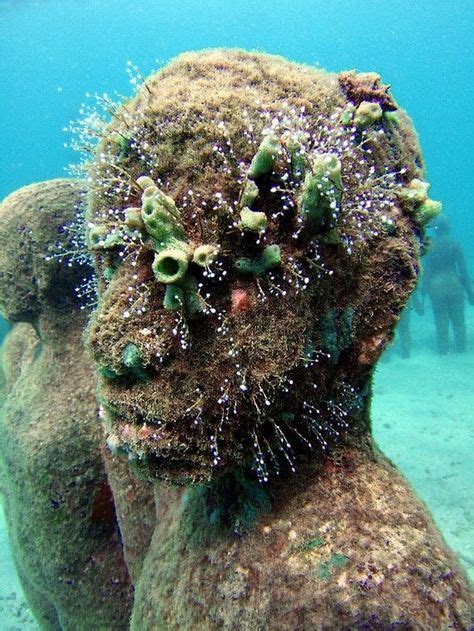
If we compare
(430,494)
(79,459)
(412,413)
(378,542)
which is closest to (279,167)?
(378,542)

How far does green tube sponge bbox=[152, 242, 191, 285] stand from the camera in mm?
2094

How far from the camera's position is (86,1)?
335ft

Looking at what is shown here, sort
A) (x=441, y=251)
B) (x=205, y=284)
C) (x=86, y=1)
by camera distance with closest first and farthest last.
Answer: (x=205, y=284) < (x=441, y=251) < (x=86, y=1)

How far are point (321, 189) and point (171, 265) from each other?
0.84 meters

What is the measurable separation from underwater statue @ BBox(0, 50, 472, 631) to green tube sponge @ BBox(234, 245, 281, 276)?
0.04 feet

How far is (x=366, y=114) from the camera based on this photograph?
2.77m

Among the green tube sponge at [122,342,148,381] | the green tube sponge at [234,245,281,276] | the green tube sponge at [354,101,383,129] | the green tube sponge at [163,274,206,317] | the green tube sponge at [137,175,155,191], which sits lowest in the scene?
the green tube sponge at [122,342,148,381]

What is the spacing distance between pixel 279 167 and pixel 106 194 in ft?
3.80

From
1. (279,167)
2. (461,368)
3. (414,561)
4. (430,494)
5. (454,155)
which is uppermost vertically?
(454,155)

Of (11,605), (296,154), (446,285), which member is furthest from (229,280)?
(446,285)

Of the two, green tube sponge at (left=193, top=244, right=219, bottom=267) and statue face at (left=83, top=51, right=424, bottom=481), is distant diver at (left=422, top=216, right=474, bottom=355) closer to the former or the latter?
statue face at (left=83, top=51, right=424, bottom=481)

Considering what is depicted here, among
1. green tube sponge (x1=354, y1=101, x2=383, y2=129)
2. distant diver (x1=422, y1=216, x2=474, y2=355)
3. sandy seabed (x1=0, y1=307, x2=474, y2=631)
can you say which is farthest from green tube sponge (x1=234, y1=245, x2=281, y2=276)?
distant diver (x1=422, y1=216, x2=474, y2=355)

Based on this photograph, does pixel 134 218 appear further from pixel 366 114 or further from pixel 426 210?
pixel 426 210

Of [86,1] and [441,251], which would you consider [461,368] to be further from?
[86,1]
